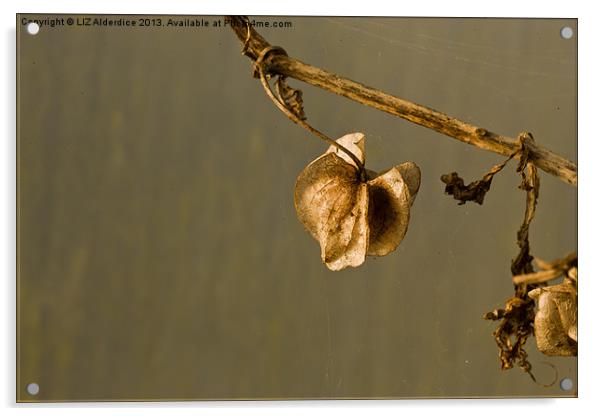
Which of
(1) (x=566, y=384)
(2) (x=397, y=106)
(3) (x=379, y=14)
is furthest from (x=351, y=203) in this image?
(1) (x=566, y=384)

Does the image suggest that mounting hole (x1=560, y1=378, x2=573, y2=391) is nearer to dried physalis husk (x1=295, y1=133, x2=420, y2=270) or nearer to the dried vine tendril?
dried physalis husk (x1=295, y1=133, x2=420, y2=270)

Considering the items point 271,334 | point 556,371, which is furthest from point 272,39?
point 556,371

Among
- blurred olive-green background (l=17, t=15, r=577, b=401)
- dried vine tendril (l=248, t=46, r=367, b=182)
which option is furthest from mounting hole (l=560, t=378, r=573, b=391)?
dried vine tendril (l=248, t=46, r=367, b=182)

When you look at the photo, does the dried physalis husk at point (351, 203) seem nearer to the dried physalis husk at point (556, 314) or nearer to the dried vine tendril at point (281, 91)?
the dried vine tendril at point (281, 91)

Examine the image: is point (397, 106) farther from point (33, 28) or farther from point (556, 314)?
point (33, 28)

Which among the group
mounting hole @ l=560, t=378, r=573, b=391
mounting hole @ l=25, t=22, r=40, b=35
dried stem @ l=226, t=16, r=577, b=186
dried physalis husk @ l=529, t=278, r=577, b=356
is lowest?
mounting hole @ l=560, t=378, r=573, b=391

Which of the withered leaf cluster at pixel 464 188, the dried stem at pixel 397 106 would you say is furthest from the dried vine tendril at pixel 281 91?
the withered leaf cluster at pixel 464 188
